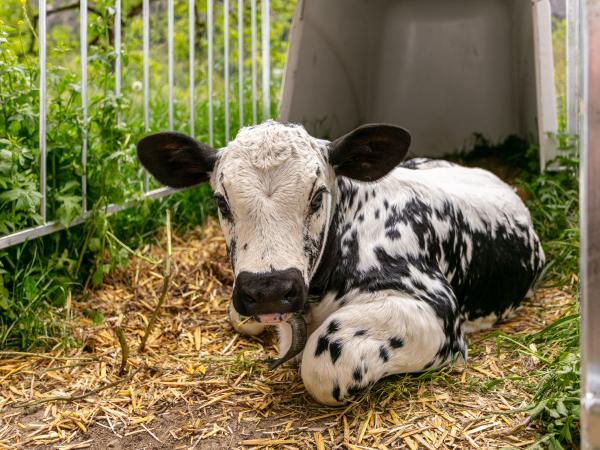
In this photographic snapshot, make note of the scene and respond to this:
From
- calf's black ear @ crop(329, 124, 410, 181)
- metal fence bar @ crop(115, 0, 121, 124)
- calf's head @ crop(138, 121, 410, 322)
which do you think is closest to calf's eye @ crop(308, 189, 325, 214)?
calf's head @ crop(138, 121, 410, 322)

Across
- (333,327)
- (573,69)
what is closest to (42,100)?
(333,327)

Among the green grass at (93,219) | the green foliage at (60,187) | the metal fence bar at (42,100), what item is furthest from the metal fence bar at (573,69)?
the metal fence bar at (42,100)

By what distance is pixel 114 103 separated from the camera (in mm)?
4098

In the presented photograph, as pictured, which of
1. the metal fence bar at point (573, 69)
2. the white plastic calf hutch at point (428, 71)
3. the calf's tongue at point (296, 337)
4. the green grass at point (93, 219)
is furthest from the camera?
the white plastic calf hutch at point (428, 71)

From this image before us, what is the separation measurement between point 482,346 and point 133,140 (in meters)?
Answer: 2.25

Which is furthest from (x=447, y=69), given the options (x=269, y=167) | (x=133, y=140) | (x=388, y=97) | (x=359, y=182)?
(x=269, y=167)

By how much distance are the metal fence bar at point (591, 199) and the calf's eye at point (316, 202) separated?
1.31m

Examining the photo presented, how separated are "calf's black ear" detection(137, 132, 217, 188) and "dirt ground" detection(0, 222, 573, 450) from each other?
0.78 meters

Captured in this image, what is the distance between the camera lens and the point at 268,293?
107 inches

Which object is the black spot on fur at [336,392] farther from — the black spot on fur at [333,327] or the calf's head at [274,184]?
the calf's head at [274,184]

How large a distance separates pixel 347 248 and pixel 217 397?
0.79 metres

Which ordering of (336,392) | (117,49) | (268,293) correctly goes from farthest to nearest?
(117,49) < (336,392) < (268,293)

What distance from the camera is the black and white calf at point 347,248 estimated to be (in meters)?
2.90

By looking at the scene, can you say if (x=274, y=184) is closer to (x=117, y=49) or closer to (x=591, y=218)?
(x=591, y=218)
